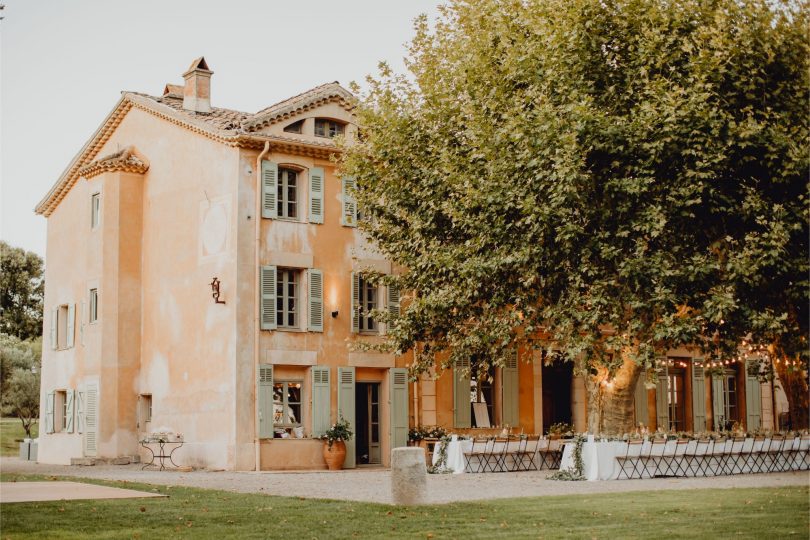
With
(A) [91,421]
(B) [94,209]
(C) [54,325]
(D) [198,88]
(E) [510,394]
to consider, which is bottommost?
(A) [91,421]

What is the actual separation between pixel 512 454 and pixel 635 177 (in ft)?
25.0

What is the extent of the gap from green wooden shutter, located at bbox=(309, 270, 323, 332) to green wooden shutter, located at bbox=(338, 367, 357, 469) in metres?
1.26

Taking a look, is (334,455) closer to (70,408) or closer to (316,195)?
(316,195)

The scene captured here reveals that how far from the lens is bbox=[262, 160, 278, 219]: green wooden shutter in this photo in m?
27.4

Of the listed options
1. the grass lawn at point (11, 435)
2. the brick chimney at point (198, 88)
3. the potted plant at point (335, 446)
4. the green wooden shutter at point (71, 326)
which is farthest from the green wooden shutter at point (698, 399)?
the grass lawn at point (11, 435)

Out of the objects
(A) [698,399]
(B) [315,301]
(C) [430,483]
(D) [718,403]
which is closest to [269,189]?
(B) [315,301]

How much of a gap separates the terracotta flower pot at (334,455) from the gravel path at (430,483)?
872 mm

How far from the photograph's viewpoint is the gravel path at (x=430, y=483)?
1828 cm

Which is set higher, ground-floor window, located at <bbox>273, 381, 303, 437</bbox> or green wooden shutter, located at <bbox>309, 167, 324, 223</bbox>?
green wooden shutter, located at <bbox>309, 167, 324, 223</bbox>

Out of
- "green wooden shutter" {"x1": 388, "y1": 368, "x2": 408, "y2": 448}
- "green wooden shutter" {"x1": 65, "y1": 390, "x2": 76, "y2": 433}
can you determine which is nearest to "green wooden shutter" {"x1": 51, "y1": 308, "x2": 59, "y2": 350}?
"green wooden shutter" {"x1": 65, "y1": 390, "x2": 76, "y2": 433}

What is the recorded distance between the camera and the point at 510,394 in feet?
100

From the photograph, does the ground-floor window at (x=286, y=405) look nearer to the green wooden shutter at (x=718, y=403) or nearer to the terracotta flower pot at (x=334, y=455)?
the terracotta flower pot at (x=334, y=455)

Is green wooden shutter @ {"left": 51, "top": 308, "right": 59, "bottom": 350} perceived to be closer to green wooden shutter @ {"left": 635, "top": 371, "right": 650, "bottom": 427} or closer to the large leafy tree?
the large leafy tree

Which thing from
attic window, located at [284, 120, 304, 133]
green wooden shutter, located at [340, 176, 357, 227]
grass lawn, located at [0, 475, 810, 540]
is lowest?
grass lawn, located at [0, 475, 810, 540]
